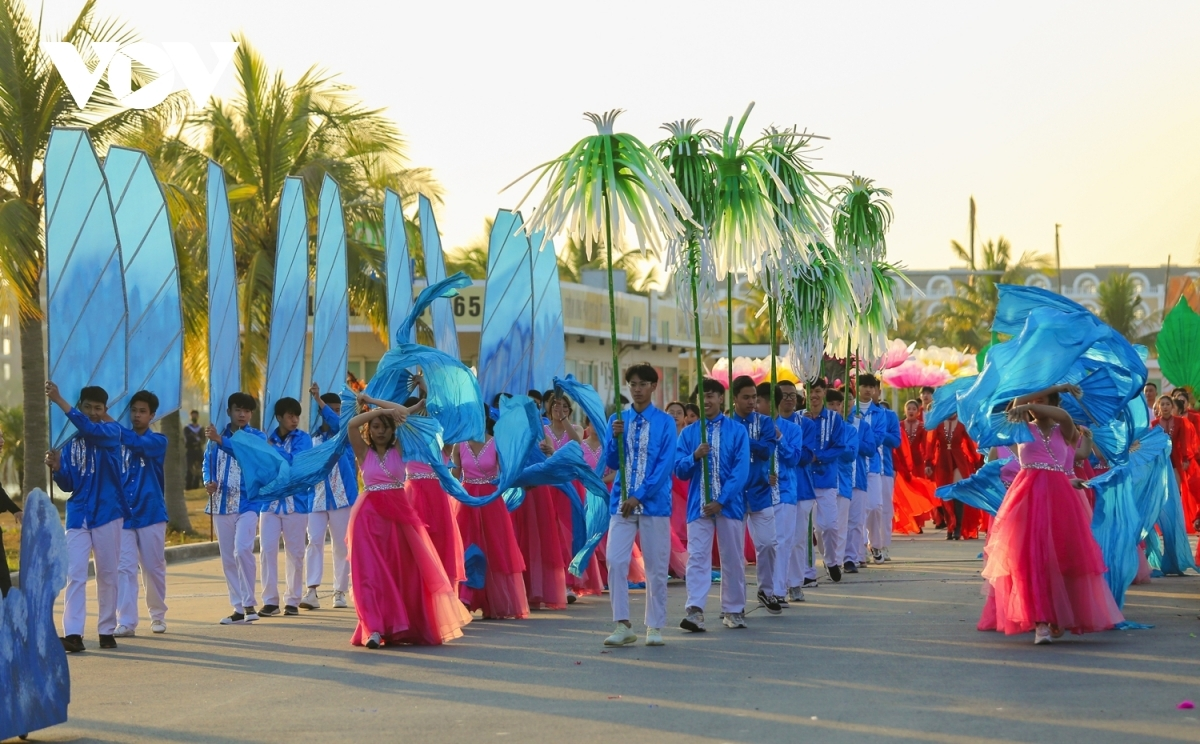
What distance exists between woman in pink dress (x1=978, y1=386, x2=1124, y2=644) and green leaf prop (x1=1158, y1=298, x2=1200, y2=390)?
27.5 feet

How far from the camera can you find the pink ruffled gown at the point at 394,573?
34.2 ft

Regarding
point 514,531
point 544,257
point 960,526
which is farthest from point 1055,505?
point 960,526

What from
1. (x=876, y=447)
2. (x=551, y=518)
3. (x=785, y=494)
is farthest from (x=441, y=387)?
(x=876, y=447)

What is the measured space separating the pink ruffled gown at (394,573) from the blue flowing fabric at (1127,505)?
4.40 metres

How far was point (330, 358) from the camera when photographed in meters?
15.3

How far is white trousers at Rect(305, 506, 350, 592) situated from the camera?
1377 centimetres

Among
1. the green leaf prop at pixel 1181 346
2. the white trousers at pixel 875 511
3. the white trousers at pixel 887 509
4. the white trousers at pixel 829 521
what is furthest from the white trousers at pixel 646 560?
the green leaf prop at pixel 1181 346

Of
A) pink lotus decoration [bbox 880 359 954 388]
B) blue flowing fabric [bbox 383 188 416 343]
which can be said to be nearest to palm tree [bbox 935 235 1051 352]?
pink lotus decoration [bbox 880 359 954 388]

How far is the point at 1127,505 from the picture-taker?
1121cm

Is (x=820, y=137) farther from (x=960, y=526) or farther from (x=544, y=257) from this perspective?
(x=960, y=526)

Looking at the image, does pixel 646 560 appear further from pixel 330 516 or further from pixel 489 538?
pixel 330 516

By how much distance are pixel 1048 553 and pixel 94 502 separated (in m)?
6.38

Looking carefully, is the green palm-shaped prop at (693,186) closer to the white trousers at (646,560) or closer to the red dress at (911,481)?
the white trousers at (646,560)

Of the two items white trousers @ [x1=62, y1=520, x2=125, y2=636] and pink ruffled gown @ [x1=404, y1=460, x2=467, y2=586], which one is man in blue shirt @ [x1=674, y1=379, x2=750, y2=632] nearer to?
pink ruffled gown @ [x1=404, y1=460, x2=467, y2=586]
